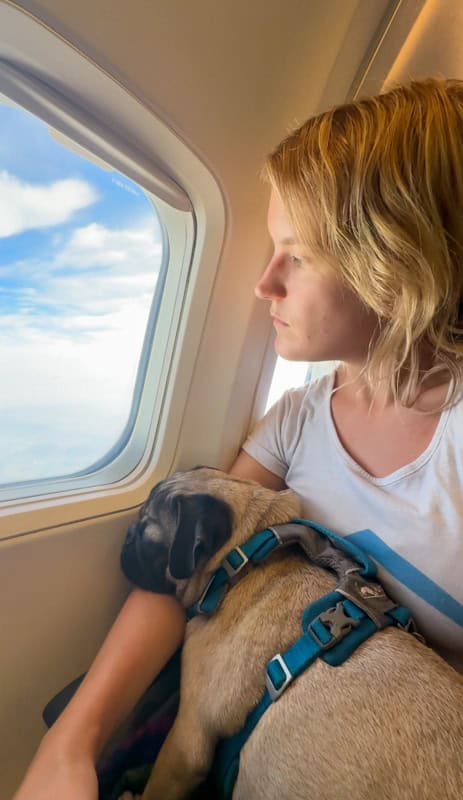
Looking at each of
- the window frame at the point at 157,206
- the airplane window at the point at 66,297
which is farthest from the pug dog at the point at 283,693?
the airplane window at the point at 66,297

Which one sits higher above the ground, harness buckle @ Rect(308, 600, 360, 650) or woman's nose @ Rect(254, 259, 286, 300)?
woman's nose @ Rect(254, 259, 286, 300)

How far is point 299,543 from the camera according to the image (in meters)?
1.12

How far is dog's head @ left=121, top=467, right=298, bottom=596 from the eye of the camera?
111 centimetres

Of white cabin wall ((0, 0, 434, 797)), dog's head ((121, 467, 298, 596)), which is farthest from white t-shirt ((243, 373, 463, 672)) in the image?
white cabin wall ((0, 0, 434, 797))

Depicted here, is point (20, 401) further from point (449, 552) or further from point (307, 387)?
point (449, 552)

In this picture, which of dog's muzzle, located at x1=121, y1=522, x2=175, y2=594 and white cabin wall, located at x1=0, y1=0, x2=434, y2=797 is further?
dog's muzzle, located at x1=121, y1=522, x2=175, y2=594

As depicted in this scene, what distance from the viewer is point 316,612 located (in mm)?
985

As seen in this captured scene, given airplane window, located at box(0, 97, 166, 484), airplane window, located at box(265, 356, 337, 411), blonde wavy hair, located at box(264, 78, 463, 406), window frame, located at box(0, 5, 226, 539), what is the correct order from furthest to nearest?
airplane window, located at box(265, 356, 337, 411) < airplane window, located at box(0, 97, 166, 484) < blonde wavy hair, located at box(264, 78, 463, 406) < window frame, located at box(0, 5, 226, 539)

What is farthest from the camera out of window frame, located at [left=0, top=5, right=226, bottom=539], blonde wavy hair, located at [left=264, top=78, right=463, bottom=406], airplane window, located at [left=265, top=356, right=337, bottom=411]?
airplane window, located at [left=265, top=356, right=337, bottom=411]

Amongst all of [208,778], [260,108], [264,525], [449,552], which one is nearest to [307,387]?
[264,525]

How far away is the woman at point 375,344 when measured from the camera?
3.07 ft

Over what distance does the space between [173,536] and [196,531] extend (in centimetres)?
5

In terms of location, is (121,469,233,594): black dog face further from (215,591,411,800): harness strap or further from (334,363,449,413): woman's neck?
(334,363,449,413): woman's neck

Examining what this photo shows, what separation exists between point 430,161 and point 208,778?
123 centimetres
